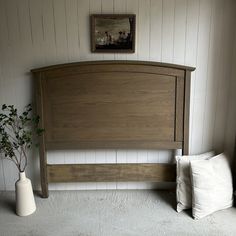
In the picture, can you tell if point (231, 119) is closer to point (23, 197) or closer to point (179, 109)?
point (179, 109)

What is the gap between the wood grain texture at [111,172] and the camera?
2477 mm

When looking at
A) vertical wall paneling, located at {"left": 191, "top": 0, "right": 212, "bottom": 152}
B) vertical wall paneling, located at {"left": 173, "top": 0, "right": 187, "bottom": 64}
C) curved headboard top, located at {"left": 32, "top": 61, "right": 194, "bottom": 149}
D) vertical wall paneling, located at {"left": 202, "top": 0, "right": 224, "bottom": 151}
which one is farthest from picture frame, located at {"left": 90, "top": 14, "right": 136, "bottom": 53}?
vertical wall paneling, located at {"left": 202, "top": 0, "right": 224, "bottom": 151}

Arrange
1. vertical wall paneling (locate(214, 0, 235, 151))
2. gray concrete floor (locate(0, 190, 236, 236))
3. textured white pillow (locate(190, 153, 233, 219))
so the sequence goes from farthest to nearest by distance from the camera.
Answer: vertical wall paneling (locate(214, 0, 235, 151)), textured white pillow (locate(190, 153, 233, 219)), gray concrete floor (locate(0, 190, 236, 236))

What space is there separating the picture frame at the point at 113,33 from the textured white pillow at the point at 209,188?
3.73 feet

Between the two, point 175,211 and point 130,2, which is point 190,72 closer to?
point 130,2

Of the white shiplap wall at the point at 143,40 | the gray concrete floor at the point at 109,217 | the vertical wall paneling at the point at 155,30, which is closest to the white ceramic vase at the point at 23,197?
the gray concrete floor at the point at 109,217

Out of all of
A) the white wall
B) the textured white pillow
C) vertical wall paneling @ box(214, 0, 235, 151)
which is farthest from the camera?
the white wall

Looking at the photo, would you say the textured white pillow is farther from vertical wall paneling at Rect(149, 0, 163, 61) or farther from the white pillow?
vertical wall paneling at Rect(149, 0, 163, 61)

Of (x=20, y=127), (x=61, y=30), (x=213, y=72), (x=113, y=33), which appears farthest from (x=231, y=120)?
(x=20, y=127)

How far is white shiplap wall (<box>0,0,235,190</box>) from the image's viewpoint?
7.39 feet

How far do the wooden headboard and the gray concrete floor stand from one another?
0.36 m

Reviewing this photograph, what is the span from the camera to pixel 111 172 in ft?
8.14

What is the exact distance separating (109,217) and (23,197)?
72 centimetres

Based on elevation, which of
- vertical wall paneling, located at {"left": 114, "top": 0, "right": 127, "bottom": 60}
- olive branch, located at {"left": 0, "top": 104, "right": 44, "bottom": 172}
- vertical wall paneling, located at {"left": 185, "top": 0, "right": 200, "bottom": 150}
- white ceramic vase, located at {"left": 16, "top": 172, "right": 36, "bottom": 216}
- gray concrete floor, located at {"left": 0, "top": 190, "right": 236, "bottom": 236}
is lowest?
gray concrete floor, located at {"left": 0, "top": 190, "right": 236, "bottom": 236}
